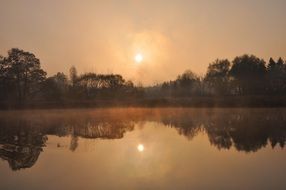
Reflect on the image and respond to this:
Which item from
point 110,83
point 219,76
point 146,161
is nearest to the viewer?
point 146,161

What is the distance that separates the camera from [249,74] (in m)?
92.3

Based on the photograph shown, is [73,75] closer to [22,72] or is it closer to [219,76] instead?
[22,72]

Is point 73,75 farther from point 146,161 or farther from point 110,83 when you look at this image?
point 146,161

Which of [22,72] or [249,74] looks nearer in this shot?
[22,72]

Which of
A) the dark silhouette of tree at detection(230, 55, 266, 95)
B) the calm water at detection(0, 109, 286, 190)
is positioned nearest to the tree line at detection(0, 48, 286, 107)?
the dark silhouette of tree at detection(230, 55, 266, 95)

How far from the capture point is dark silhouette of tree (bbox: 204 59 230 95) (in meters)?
100

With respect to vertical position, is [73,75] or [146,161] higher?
[73,75]

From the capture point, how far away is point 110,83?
89.9 metres

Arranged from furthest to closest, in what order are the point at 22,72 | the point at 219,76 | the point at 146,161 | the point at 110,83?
the point at 219,76, the point at 110,83, the point at 22,72, the point at 146,161

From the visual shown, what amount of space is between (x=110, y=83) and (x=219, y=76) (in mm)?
32241

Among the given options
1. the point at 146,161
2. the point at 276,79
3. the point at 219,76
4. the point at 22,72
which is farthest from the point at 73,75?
the point at 146,161

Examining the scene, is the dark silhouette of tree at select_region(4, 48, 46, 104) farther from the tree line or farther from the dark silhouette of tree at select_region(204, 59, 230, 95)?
the dark silhouette of tree at select_region(204, 59, 230, 95)

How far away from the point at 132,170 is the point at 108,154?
4341 millimetres

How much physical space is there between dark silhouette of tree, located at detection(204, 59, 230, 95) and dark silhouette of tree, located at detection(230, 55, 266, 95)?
3.89m
